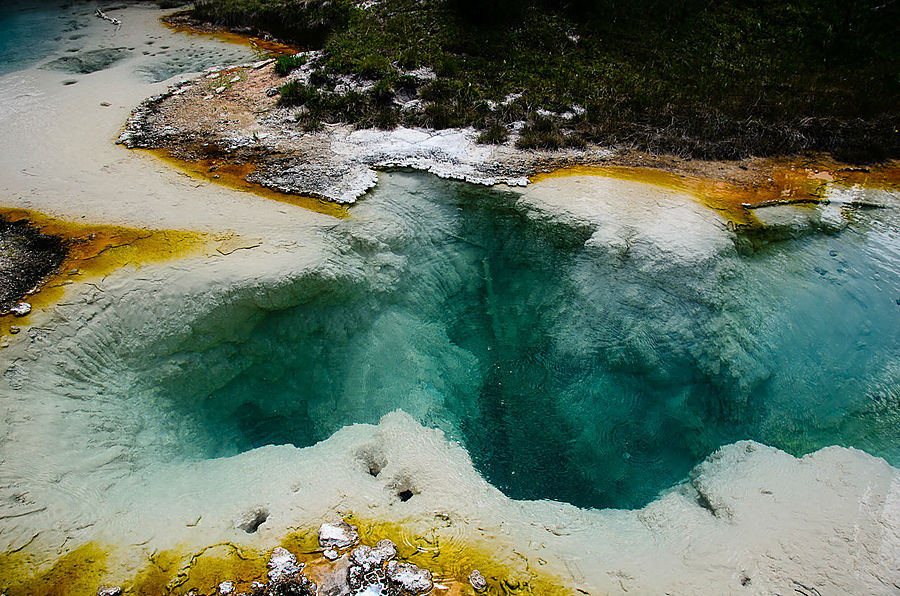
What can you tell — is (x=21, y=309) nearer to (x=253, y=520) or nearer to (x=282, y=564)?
(x=253, y=520)

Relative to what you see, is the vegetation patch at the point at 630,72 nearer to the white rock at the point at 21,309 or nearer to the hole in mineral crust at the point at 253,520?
the white rock at the point at 21,309

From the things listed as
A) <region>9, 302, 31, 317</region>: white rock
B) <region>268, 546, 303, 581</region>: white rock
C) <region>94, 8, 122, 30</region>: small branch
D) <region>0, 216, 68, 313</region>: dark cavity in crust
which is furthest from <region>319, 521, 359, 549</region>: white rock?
<region>94, 8, 122, 30</region>: small branch

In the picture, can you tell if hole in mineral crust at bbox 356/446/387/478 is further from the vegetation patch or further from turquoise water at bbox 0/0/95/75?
turquoise water at bbox 0/0/95/75

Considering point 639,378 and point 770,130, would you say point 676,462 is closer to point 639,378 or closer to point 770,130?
point 639,378

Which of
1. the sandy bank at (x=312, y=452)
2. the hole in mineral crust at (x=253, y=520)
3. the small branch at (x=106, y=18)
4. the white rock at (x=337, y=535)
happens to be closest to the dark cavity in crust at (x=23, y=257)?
the sandy bank at (x=312, y=452)

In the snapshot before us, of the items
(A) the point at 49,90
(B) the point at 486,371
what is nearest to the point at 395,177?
(B) the point at 486,371
